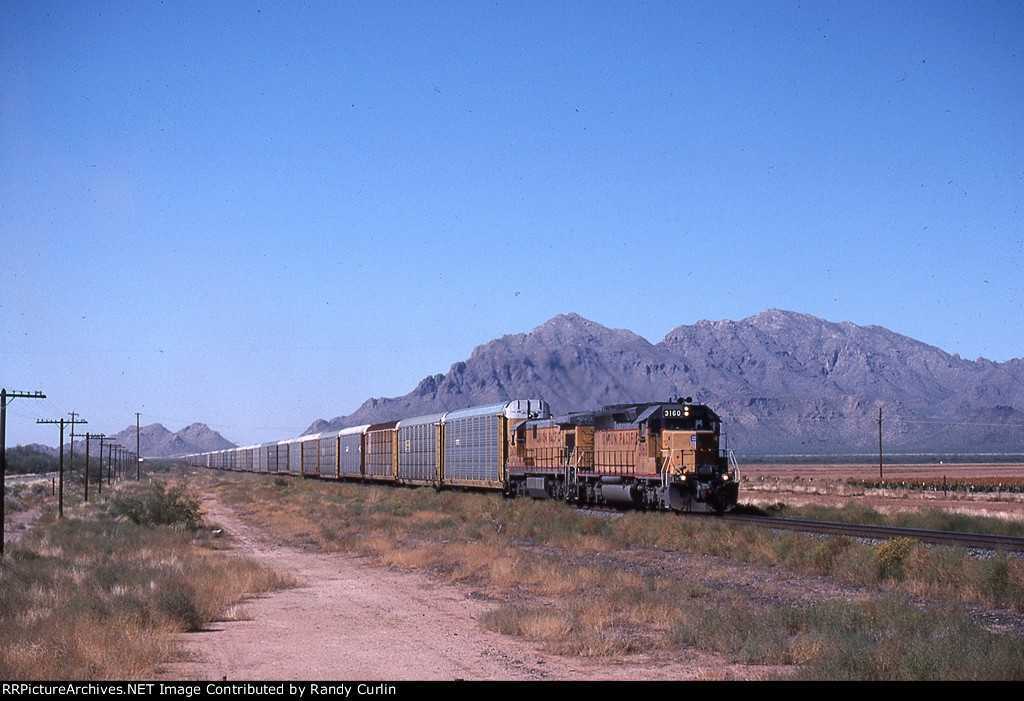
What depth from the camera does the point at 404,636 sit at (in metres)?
14.3

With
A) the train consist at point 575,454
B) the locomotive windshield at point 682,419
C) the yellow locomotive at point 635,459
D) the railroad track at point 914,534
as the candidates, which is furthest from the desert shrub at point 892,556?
the locomotive windshield at point 682,419

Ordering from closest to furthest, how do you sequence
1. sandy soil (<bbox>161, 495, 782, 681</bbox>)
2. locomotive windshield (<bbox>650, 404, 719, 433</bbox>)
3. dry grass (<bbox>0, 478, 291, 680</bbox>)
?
dry grass (<bbox>0, 478, 291, 680</bbox>)
sandy soil (<bbox>161, 495, 782, 681</bbox>)
locomotive windshield (<bbox>650, 404, 719, 433</bbox>)

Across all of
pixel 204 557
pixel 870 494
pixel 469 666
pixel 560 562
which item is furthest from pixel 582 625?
pixel 870 494

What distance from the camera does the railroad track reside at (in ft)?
70.6

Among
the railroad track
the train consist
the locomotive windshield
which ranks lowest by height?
the railroad track

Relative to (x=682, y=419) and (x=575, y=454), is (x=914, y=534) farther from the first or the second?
(x=575, y=454)

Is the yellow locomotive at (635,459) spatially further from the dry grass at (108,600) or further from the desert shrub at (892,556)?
the dry grass at (108,600)

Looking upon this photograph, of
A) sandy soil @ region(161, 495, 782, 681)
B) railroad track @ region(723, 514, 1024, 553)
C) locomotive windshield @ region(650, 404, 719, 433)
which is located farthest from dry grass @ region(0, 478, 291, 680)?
railroad track @ region(723, 514, 1024, 553)

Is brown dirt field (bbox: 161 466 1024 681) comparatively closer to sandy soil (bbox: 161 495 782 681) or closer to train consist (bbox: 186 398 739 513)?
sandy soil (bbox: 161 495 782 681)

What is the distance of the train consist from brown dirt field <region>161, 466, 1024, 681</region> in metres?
6.34

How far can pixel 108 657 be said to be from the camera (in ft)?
37.8

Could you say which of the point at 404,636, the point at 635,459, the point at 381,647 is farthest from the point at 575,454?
the point at 381,647

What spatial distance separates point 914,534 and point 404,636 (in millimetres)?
15487

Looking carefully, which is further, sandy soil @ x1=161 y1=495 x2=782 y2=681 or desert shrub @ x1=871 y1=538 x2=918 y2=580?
desert shrub @ x1=871 y1=538 x2=918 y2=580
